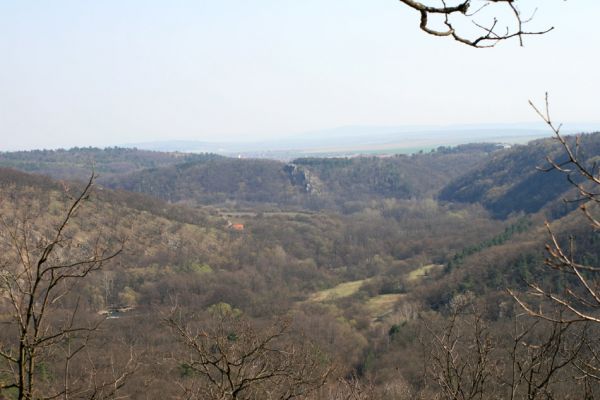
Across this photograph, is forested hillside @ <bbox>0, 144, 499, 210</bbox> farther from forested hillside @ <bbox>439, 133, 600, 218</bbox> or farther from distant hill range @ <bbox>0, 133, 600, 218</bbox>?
forested hillside @ <bbox>439, 133, 600, 218</bbox>

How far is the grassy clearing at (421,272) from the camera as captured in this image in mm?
74750

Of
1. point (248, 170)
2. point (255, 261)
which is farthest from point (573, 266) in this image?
point (248, 170)

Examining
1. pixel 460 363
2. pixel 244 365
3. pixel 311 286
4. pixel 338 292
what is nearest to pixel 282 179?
pixel 311 286

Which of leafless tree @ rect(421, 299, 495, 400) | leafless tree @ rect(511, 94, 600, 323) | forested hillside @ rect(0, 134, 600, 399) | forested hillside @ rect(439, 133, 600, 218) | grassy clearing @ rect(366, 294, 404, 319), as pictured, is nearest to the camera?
leafless tree @ rect(511, 94, 600, 323)

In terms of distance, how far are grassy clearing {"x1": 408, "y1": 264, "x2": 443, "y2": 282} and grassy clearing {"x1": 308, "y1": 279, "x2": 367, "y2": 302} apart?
6667 mm

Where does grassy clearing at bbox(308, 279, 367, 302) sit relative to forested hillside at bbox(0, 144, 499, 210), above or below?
below

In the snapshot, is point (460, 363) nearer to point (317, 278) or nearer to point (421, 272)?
point (421, 272)

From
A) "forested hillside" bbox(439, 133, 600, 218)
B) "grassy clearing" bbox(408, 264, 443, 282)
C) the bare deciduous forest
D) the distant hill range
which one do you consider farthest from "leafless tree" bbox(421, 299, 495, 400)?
the distant hill range

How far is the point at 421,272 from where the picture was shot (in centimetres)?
7794

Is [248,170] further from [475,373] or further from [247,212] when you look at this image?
[475,373]

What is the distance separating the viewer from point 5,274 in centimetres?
489

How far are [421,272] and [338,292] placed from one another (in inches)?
529

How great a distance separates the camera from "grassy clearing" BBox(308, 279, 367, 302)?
68.9m

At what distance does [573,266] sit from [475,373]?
161 inches
